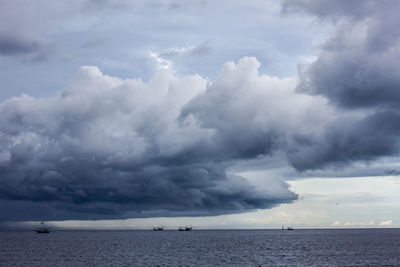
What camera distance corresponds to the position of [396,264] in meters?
113

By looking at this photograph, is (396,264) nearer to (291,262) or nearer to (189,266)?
(291,262)

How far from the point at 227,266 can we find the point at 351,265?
109 feet

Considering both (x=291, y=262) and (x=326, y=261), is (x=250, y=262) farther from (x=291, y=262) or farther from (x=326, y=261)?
Answer: (x=326, y=261)

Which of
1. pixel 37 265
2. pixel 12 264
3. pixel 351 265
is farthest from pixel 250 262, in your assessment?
pixel 12 264

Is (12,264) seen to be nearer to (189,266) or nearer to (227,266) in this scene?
(189,266)

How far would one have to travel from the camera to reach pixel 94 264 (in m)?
116

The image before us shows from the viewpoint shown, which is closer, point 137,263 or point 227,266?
point 227,266

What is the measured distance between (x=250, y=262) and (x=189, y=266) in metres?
18.6

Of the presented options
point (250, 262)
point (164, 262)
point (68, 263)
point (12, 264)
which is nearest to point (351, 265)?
point (250, 262)

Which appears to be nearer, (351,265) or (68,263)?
(351,265)

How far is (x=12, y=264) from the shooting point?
118m

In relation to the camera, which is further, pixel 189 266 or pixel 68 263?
pixel 68 263

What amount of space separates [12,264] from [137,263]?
118 ft

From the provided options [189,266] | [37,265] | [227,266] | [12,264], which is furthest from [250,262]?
[12,264]
